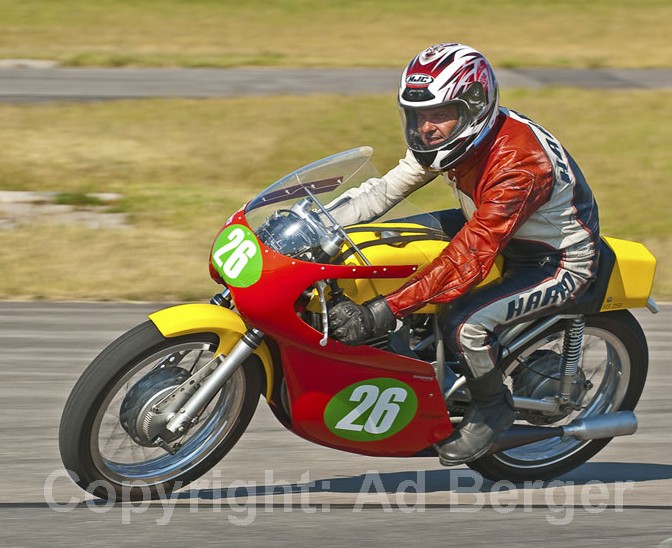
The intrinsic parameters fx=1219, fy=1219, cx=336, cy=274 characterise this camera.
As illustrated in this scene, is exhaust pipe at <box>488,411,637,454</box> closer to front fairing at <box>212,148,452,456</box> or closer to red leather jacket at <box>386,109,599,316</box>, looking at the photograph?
front fairing at <box>212,148,452,456</box>

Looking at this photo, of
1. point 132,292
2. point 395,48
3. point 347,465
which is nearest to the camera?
point 347,465

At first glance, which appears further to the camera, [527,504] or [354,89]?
[354,89]

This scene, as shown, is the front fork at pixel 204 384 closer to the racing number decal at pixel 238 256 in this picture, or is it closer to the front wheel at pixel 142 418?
the front wheel at pixel 142 418

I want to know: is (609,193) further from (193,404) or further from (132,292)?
(193,404)

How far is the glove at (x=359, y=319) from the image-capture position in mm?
4559

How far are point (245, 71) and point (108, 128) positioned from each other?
5986 mm

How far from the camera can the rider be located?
4.66 metres

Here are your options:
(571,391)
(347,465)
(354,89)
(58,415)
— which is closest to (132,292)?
(58,415)

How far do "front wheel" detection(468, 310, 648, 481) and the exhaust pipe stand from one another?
0.09 m

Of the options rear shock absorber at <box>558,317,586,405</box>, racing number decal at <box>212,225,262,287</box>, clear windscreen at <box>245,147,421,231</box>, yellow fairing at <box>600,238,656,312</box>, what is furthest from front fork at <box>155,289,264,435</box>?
yellow fairing at <box>600,238,656,312</box>

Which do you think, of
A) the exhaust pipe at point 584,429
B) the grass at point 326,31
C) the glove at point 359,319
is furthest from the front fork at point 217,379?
the grass at point 326,31

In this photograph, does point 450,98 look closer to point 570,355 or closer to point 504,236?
point 504,236

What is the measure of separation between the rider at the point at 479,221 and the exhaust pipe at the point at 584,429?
0.16m

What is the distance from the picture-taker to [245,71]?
20625mm
